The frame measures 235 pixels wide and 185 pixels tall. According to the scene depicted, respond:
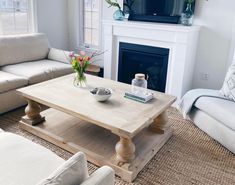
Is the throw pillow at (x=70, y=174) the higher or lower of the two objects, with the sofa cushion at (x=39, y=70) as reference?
higher

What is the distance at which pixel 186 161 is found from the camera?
2301 mm

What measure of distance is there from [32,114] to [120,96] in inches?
38.4

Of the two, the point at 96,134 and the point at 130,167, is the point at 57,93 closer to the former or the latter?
the point at 96,134

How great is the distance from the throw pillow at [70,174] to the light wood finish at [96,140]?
3.15 ft

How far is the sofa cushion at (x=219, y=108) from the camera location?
238cm

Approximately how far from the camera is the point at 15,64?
3.57m

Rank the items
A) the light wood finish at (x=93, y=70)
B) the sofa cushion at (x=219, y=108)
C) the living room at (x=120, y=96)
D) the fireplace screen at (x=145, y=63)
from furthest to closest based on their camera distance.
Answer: the light wood finish at (x=93, y=70) < the fireplace screen at (x=145, y=63) < the sofa cushion at (x=219, y=108) < the living room at (x=120, y=96)

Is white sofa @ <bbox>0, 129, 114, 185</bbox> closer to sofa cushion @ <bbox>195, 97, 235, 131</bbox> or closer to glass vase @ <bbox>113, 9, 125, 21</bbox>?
sofa cushion @ <bbox>195, 97, 235, 131</bbox>

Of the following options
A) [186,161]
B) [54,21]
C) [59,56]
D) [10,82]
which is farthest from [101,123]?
[54,21]

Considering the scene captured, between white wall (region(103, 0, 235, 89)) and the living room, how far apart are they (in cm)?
1

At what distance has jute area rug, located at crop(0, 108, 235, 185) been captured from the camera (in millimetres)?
2059

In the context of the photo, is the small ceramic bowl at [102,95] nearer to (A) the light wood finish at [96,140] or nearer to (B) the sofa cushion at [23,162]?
(A) the light wood finish at [96,140]

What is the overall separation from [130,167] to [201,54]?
7.35ft

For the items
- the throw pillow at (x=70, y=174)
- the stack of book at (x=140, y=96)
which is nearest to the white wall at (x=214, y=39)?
the stack of book at (x=140, y=96)
